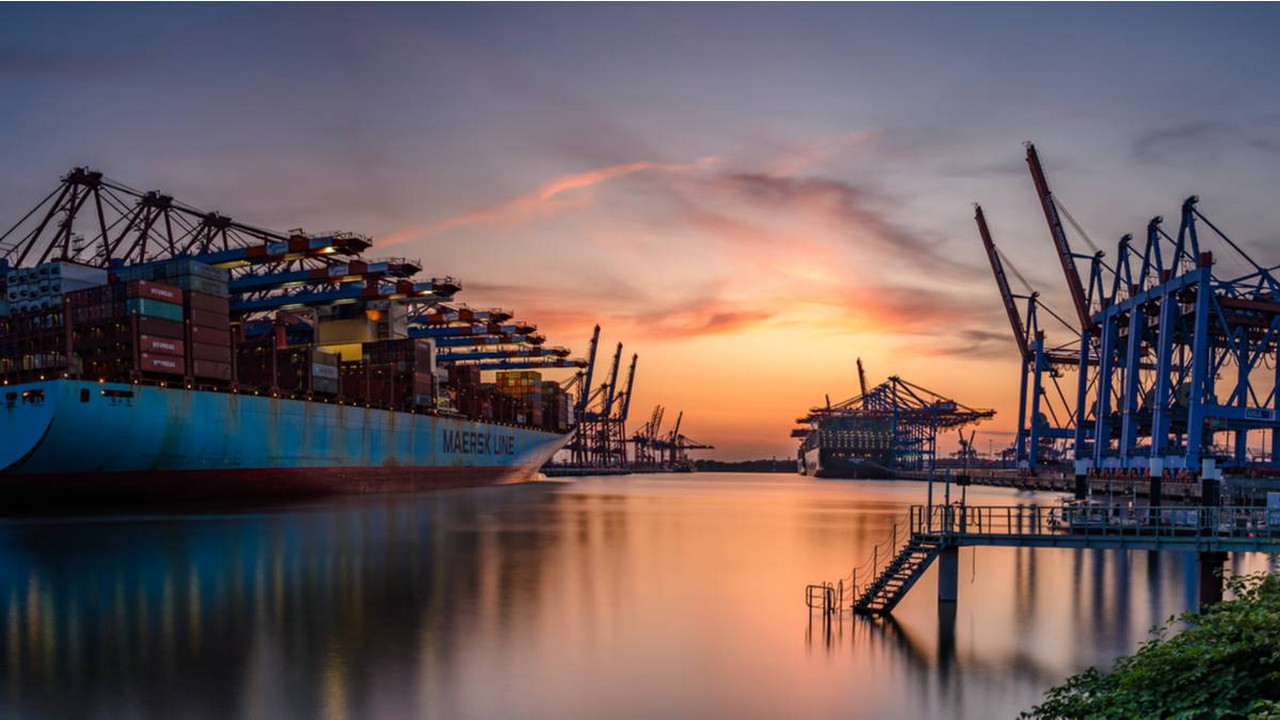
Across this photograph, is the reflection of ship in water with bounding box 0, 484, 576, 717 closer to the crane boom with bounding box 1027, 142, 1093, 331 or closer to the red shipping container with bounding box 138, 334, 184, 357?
the red shipping container with bounding box 138, 334, 184, 357

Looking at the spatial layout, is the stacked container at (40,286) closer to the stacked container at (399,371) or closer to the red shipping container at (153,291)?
the red shipping container at (153,291)

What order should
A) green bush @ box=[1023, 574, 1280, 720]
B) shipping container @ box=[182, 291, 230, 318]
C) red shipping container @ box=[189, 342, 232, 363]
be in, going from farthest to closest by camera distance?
red shipping container @ box=[189, 342, 232, 363] < shipping container @ box=[182, 291, 230, 318] < green bush @ box=[1023, 574, 1280, 720]

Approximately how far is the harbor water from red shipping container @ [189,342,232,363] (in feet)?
62.8

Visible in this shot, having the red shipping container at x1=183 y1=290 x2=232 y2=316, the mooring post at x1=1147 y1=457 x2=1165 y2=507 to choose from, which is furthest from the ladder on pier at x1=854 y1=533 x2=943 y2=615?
the red shipping container at x1=183 y1=290 x2=232 y2=316

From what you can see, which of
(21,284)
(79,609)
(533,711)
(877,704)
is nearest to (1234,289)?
(877,704)

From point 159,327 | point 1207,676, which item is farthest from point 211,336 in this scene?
point 1207,676

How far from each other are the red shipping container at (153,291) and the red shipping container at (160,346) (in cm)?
277

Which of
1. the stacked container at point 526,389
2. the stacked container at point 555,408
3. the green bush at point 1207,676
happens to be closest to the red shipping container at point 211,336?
the green bush at point 1207,676

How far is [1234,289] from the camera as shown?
3022 inches

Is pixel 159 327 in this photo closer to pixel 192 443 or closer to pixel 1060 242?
pixel 192 443

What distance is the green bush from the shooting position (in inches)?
417

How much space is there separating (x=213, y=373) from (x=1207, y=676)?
225ft

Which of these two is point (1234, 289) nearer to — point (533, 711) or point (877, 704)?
point (877, 704)

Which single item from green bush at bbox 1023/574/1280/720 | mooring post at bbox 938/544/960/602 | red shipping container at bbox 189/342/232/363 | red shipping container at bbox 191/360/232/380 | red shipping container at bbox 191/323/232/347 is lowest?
mooring post at bbox 938/544/960/602
